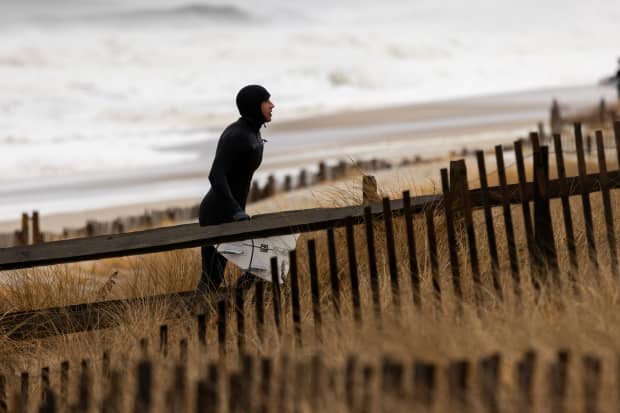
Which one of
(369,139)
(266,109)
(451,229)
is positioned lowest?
(451,229)

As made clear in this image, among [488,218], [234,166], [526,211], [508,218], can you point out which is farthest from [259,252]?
[526,211]

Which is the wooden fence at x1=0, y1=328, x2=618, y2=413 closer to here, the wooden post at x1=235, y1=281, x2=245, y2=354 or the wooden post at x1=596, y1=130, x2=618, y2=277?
the wooden post at x1=235, y1=281, x2=245, y2=354

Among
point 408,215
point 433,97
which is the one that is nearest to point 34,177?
point 408,215

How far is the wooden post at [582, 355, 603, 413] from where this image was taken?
358cm

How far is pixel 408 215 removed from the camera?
5965 millimetres

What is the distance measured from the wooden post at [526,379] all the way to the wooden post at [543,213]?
92.9 inches

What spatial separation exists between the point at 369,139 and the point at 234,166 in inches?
1290

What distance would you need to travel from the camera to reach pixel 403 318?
4902mm

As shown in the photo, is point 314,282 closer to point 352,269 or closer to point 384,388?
point 352,269

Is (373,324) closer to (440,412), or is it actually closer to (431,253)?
(431,253)

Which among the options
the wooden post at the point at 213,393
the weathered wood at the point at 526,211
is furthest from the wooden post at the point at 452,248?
the wooden post at the point at 213,393

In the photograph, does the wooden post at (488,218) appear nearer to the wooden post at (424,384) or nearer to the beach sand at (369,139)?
the wooden post at (424,384)

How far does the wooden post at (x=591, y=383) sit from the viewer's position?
11.7ft

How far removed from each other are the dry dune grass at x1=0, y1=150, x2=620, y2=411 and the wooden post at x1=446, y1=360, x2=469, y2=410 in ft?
0.26
